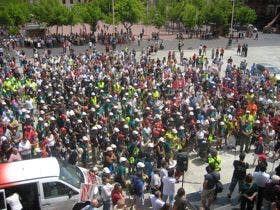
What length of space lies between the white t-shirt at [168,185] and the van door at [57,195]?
8.41 ft

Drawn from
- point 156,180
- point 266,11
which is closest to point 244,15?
point 266,11

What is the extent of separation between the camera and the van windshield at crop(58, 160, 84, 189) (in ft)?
37.6

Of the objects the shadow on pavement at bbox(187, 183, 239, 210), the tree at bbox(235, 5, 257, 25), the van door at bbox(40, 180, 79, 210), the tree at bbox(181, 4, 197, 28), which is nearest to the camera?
the van door at bbox(40, 180, 79, 210)

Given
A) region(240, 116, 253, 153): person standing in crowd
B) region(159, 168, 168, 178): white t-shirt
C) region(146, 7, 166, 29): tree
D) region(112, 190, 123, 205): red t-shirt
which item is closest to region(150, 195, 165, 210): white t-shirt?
region(112, 190, 123, 205): red t-shirt

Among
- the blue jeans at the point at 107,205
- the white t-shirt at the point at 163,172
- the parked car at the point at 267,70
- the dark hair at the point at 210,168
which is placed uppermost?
the parked car at the point at 267,70

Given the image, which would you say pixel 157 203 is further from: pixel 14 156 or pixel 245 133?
pixel 245 133

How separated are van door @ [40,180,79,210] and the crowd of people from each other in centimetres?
91

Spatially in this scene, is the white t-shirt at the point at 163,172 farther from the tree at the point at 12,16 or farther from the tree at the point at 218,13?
the tree at the point at 218,13

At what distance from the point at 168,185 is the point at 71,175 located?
2873mm

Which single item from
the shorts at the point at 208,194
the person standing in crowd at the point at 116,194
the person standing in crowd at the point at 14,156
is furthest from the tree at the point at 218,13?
the person standing in crowd at the point at 116,194

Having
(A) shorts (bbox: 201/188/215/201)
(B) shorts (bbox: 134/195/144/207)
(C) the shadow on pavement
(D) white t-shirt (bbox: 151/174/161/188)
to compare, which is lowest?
(C) the shadow on pavement

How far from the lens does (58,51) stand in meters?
40.1

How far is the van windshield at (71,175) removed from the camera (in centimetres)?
1145

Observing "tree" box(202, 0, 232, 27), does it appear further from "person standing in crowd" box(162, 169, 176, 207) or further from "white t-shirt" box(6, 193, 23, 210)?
"white t-shirt" box(6, 193, 23, 210)
